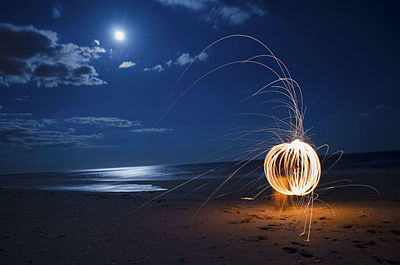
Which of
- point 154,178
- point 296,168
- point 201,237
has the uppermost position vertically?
point 296,168

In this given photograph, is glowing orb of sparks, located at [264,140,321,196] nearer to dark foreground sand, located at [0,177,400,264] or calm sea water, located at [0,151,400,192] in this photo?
dark foreground sand, located at [0,177,400,264]

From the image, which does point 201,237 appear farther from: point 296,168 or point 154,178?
point 154,178

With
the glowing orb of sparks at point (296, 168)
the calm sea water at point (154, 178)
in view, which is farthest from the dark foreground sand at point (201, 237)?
the calm sea water at point (154, 178)

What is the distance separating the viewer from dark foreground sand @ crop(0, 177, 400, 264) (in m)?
4.70

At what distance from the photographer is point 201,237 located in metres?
6.04

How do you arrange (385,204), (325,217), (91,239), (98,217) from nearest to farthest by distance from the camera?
(91,239), (325,217), (98,217), (385,204)

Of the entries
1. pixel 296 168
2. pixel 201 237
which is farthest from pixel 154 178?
pixel 201 237

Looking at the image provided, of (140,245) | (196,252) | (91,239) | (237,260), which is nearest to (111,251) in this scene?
(140,245)

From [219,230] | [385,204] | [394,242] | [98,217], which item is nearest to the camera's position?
[394,242]

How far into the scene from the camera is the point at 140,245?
548 centimetres

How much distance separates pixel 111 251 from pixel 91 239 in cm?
110

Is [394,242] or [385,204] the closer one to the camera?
[394,242]

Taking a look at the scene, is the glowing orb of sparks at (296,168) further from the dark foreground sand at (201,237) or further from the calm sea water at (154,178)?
the calm sea water at (154,178)

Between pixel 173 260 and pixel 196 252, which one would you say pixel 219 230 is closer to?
pixel 196 252
